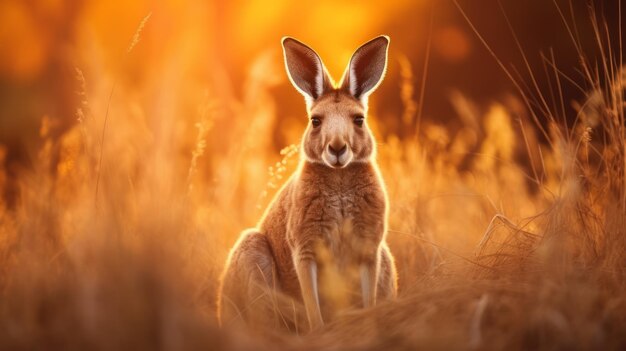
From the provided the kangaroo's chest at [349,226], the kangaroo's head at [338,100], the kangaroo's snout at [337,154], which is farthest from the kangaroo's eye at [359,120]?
the kangaroo's chest at [349,226]

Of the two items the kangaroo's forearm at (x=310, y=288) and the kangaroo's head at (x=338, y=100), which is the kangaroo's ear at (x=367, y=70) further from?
the kangaroo's forearm at (x=310, y=288)

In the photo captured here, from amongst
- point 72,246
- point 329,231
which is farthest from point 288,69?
point 72,246

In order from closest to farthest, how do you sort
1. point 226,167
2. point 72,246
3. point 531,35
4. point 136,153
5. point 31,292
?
1. point 31,292
2. point 72,246
3. point 136,153
4. point 226,167
5. point 531,35

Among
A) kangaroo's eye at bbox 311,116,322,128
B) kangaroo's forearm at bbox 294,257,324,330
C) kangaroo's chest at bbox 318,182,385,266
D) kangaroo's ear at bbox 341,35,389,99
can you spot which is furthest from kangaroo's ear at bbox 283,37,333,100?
kangaroo's forearm at bbox 294,257,324,330

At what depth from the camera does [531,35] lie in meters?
15.2

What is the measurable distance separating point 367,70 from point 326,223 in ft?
4.65

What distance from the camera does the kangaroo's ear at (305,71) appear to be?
6.32 m

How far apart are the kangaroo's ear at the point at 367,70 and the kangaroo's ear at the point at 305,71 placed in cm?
19

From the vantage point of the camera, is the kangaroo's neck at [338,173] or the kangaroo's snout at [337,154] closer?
the kangaroo's snout at [337,154]

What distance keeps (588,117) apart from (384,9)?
→ 1176cm

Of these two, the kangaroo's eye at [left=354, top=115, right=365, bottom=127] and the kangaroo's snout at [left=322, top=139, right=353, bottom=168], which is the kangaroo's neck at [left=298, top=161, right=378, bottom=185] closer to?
the kangaroo's snout at [left=322, top=139, right=353, bottom=168]

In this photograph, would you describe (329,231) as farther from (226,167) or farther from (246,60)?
(246,60)

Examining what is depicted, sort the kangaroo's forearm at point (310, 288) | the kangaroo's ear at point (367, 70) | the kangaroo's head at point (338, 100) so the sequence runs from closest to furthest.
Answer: the kangaroo's forearm at point (310, 288) < the kangaroo's head at point (338, 100) < the kangaroo's ear at point (367, 70)

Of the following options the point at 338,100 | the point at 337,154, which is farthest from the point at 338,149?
the point at 338,100
